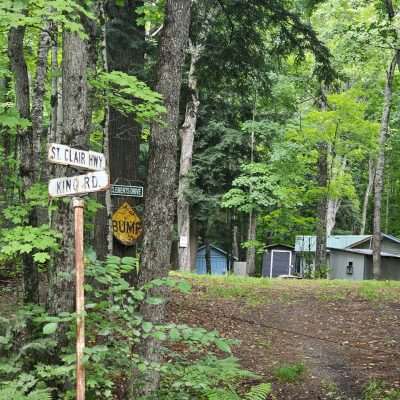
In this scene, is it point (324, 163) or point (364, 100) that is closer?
point (324, 163)

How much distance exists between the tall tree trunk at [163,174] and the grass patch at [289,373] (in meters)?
2.20

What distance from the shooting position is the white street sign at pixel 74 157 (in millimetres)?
3760

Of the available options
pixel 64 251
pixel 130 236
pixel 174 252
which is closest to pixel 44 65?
pixel 130 236

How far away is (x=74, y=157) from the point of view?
388 centimetres

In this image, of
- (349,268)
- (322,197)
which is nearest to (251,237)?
(322,197)

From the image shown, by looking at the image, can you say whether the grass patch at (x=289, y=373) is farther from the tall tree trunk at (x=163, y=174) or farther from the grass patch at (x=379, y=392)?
the tall tree trunk at (x=163, y=174)

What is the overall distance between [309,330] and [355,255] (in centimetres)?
2011

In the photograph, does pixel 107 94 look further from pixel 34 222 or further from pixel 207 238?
pixel 207 238

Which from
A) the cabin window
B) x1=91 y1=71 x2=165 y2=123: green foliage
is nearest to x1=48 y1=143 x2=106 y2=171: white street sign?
x1=91 y1=71 x2=165 y2=123: green foliage

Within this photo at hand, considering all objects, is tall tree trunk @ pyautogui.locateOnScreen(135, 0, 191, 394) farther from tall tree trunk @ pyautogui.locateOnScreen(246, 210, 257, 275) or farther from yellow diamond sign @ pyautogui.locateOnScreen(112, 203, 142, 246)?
tall tree trunk @ pyautogui.locateOnScreen(246, 210, 257, 275)

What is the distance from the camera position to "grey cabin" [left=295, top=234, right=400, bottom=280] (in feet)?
91.5

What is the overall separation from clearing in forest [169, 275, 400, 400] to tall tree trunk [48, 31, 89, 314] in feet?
10.3

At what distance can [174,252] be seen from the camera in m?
27.2

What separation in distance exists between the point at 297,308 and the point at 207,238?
18892mm
